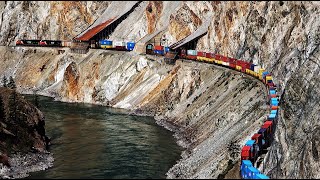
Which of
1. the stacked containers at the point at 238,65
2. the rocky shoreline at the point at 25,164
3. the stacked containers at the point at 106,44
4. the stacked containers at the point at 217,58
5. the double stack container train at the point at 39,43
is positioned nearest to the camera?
the rocky shoreline at the point at 25,164

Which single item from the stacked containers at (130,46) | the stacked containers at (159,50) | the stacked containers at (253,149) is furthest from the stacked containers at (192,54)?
the stacked containers at (253,149)

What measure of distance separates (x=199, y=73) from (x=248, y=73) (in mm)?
12239

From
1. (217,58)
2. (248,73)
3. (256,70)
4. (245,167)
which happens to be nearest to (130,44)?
(217,58)

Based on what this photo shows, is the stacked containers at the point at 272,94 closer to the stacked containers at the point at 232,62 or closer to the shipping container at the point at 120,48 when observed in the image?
the stacked containers at the point at 232,62

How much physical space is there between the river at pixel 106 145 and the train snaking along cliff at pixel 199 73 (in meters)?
2.71

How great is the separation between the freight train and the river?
426 inches

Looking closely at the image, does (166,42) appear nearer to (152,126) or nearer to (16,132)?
(152,126)

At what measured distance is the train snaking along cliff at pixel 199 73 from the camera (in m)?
53.7

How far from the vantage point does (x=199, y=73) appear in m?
100

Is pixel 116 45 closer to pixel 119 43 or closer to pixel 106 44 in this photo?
pixel 119 43

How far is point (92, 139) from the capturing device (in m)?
78.2

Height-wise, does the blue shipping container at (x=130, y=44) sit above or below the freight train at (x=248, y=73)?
above

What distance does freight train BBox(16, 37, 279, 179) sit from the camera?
2041 inches

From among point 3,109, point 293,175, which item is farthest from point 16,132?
point 293,175
